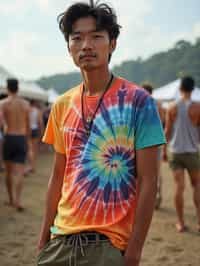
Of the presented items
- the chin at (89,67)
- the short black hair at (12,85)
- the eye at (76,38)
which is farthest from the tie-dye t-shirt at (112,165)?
the short black hair at (12,85)

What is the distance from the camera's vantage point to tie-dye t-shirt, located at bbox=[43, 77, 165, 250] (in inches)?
64.9

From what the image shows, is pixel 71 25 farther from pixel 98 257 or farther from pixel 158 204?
pixel 158 204

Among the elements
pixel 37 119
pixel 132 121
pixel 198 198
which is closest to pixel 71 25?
pixel 132 121

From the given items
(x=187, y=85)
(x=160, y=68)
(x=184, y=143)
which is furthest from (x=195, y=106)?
(x=160, y=68)

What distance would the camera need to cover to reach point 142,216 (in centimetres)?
163

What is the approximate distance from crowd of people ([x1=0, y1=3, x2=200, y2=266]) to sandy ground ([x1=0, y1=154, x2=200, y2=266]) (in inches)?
95.7

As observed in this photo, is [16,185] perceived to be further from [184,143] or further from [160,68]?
[160,68]

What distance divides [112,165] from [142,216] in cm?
23

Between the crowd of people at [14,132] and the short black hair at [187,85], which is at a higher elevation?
the short black hair at [187,85]

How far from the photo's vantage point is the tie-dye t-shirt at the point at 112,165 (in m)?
1.65

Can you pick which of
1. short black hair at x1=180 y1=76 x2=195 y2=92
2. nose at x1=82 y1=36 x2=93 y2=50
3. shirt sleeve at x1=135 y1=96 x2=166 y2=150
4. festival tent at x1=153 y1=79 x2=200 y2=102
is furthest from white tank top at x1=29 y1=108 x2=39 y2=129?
shirt sleeve at x1=135 y1=96 x2=166 y2=150

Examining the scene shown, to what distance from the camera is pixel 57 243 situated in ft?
5.75

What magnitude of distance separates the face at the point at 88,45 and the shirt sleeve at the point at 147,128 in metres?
0.29

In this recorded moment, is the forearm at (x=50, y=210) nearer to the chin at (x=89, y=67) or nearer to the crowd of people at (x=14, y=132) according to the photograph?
the chin at (x=89, y=67)
